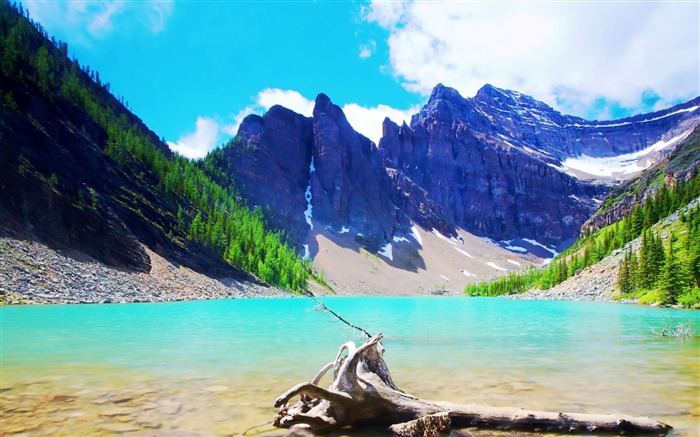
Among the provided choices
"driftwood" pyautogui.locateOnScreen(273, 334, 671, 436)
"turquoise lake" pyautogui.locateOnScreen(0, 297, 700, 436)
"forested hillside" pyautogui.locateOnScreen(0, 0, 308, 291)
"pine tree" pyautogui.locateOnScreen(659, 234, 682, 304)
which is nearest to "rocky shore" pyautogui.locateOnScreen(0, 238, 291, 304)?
"forested hillside" pyautogui.locateOnScreen(0, 0, 308, 291)

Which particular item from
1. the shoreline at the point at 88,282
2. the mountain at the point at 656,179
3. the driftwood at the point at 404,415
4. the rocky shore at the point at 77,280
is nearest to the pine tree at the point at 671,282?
the shoreline at the point at 88,282

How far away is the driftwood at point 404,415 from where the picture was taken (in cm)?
745

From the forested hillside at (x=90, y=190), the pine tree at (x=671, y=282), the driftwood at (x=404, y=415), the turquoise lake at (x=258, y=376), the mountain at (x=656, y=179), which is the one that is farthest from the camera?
the mountain at (x=656, y=179)

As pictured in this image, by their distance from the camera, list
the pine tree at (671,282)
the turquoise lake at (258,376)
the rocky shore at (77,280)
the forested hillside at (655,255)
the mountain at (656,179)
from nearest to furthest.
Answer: the turquoise lake at (258,376), the rocky shore at (77,280), the pine tree at (671,282), the forested hillside at (655,255), the mountain at (656,179)

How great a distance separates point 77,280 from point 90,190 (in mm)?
32143

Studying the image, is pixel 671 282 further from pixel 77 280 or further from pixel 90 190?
pixel 90 190

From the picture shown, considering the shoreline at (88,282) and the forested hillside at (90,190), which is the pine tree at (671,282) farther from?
the forested hillside at (90,190)

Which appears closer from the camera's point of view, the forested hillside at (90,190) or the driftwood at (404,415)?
the driftwood at (404,415)

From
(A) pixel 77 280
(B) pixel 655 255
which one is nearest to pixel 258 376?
(A) pixel 77 280

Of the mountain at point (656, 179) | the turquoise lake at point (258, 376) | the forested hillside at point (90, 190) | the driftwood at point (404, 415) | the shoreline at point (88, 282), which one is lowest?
the turquoise lake at point (258, 376)

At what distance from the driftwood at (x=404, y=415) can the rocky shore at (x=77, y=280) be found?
45229 mm

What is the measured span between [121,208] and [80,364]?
79.2m

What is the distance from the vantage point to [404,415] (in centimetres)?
793

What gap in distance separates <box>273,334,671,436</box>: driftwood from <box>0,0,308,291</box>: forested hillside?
61.3 m
